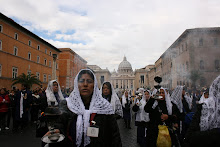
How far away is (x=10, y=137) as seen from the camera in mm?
6344

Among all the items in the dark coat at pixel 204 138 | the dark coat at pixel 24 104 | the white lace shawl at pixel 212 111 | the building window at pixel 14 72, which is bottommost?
the dark coat at pixel 24 104

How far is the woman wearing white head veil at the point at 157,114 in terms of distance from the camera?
12.1ft

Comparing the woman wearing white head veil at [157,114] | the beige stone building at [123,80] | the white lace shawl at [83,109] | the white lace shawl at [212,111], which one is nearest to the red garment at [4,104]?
the woman wearing white head veil at [157,114]

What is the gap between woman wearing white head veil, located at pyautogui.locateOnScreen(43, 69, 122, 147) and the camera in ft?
6.38

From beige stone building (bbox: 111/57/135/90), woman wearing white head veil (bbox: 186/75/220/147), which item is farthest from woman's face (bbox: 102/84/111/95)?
beige stone building (bbox: 111/57/135/90)

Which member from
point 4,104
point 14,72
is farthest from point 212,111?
point 14,72

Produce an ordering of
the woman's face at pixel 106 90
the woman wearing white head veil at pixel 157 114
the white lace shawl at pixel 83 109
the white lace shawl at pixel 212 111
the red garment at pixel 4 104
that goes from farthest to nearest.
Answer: the red garment at pixel 4 104, the woman's face at pixel 106 90, the woman wearing white head veil at pixel 157 114, the white lace shawl at pixel 83 109, the white lace shawl at pixel 212 111

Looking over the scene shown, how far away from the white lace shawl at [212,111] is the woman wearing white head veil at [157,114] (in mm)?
1577

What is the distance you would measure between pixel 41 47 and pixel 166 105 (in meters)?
32.0

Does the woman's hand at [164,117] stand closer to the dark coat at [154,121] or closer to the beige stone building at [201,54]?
the dark coat at [154,121]

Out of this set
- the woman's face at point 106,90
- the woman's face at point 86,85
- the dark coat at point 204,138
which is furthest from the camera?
the woman's face at point 106,90

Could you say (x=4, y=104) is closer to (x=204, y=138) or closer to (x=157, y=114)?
(x=157, y=114)

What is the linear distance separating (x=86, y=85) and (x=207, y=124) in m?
1.45

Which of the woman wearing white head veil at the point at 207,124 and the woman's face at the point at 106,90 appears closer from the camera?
the woman wearing white head veil at the point at 207,124
